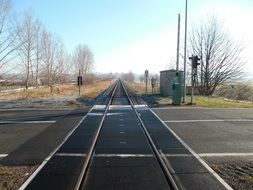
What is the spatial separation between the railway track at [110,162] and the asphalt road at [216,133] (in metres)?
0.70

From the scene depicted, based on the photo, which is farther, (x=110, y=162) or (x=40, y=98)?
(x=40, y=98)

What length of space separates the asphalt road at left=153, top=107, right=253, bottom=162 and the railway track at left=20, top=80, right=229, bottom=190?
697mm

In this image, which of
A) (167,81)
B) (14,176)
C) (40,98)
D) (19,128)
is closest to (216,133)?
(19,128)

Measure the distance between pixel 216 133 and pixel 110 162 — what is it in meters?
5.88

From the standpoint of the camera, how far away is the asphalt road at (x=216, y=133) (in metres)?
10.5

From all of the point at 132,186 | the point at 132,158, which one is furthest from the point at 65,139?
the point at 132,186

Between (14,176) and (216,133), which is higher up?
(216,133)

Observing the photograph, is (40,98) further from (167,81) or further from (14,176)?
(14,176)

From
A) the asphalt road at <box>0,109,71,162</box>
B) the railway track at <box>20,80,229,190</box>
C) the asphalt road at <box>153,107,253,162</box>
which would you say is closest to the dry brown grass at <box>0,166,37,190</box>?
the railway track at <box>20,80,229,190</box>

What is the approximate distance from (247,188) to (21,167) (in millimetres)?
4858

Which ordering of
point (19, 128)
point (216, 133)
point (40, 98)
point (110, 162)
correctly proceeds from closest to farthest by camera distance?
point (110, 162) < point (216, 133) < point (19, 128) < point (40, 98)

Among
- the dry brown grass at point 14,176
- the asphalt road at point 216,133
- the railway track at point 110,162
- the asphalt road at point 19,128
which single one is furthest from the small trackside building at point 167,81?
the dry brown grass at point 14,176

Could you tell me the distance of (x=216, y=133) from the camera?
45.7 feet

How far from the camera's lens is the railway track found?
743cm
